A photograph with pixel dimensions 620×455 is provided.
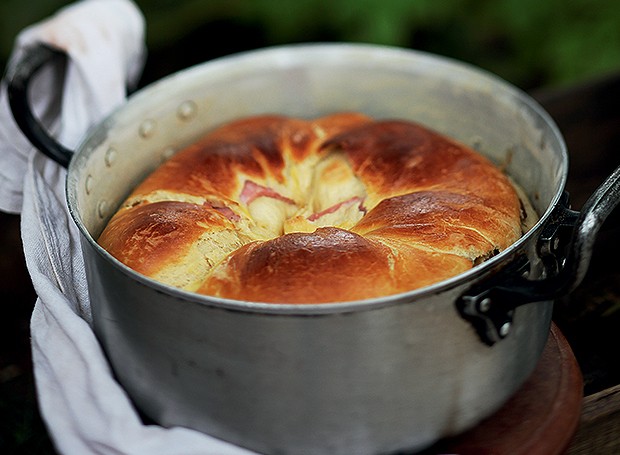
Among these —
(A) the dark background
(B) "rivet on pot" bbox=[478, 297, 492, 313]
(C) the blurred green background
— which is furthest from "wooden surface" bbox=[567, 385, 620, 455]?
(C) the blurred green background

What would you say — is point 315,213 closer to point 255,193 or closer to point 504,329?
point 255,193

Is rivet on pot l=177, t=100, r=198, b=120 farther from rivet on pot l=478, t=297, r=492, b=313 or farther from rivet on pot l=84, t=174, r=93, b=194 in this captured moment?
rivet on pot l=478, t=297, r=492, b=313

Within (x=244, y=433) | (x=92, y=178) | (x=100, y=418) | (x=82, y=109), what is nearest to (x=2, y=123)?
(x=82, y=109)

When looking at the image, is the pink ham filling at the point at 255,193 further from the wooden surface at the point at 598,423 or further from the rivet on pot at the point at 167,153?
the wooden surface at the point at 598,423

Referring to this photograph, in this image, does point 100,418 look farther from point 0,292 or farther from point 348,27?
point 348,27

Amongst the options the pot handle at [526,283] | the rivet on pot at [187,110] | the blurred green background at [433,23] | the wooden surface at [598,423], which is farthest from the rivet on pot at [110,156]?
the blurred green background at [433,23]

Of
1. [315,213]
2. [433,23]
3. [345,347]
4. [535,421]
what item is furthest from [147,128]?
[433,23]
